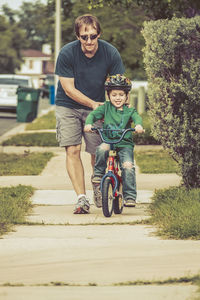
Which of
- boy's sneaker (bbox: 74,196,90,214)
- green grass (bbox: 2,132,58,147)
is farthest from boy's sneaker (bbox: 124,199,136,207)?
green grass (bbox: 2,132,58,147)

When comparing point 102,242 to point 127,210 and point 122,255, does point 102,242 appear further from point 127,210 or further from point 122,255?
point 127,210

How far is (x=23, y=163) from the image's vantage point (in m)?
13.3

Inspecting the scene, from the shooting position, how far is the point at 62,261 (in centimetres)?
568

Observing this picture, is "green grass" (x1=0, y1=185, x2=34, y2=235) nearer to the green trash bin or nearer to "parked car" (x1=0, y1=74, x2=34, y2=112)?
the green trash bin

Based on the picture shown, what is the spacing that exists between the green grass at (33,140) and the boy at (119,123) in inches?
340

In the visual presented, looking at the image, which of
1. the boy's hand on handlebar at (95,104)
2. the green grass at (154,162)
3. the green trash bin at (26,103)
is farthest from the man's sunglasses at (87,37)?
the green trash bin at (26,103)

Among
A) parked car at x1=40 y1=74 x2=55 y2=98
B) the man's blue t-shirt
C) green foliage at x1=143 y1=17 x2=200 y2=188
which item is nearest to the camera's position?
the man's blue t-shirt

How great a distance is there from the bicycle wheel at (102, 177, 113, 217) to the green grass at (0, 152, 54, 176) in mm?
4181

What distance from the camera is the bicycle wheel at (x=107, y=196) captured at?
7.75 m

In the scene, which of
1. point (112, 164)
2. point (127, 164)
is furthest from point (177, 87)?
point (112, 164)

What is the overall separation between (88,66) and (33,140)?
9366 mm

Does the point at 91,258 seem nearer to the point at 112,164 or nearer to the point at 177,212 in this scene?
the point at 177,212

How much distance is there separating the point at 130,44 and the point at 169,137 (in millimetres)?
25691

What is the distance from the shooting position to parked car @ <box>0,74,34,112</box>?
3020cm
